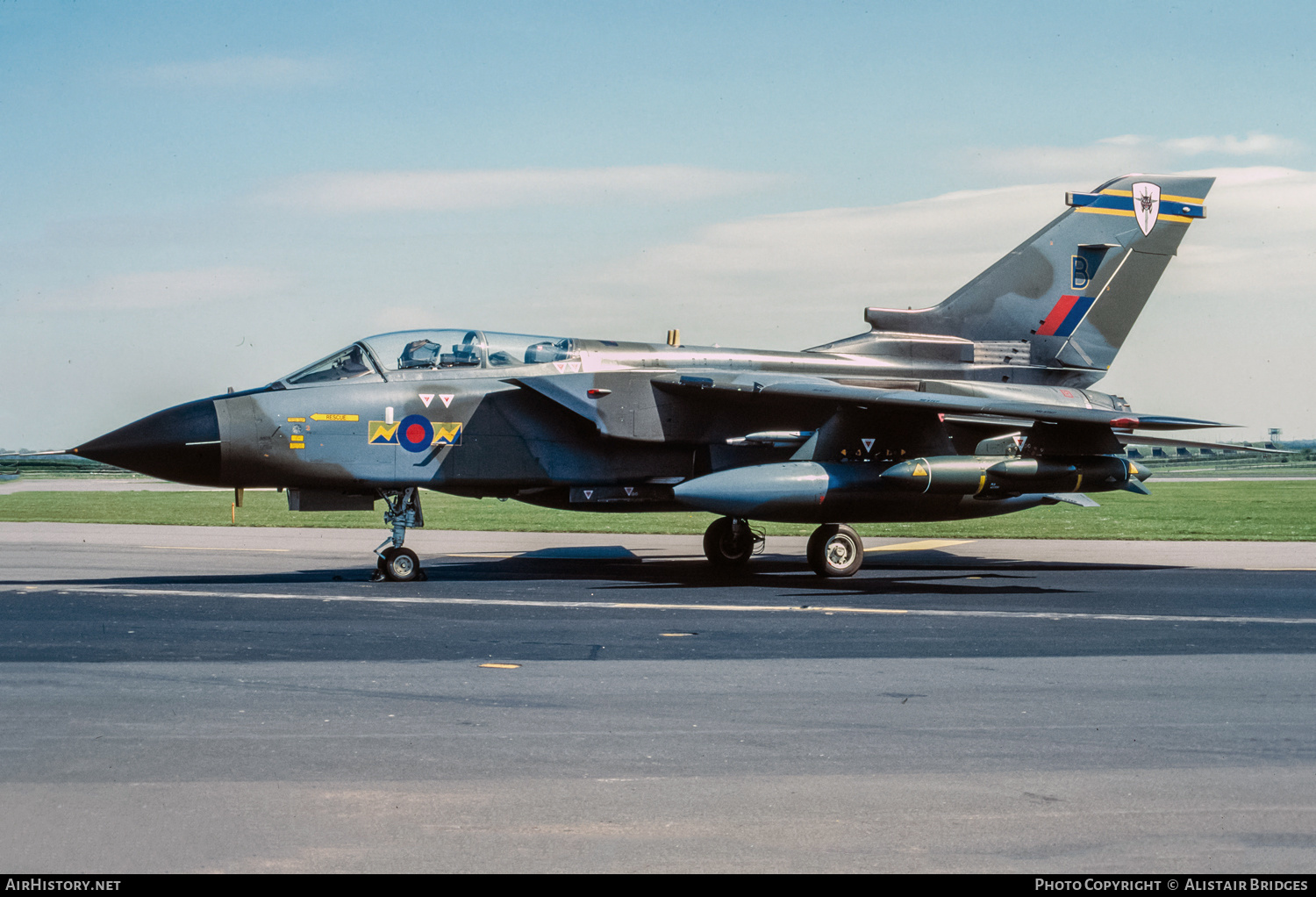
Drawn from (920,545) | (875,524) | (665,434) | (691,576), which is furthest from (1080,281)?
(875,524)

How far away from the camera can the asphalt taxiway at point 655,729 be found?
4.97 metres

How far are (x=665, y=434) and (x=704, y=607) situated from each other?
165 inches

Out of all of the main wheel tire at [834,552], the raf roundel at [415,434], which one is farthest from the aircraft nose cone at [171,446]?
the main wheel tire at [834,552]

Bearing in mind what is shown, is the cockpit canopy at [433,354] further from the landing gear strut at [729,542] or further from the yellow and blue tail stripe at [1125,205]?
the yellow and blue tail stripe at [1125,205]

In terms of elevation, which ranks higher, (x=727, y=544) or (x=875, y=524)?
(x=727, y=544)

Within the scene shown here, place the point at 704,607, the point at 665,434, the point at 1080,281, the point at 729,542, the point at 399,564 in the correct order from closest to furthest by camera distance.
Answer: the point at 704,607 < the point at 399,564 < the point at 665,434 < the point at 729,542 < the point at 1080,281

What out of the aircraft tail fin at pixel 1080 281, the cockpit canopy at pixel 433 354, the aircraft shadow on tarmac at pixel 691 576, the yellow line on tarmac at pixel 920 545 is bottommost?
the yellow line on tarmac at pixel 920 545

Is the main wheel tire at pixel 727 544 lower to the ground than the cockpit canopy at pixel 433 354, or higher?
lower

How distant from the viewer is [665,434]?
17.0 meters

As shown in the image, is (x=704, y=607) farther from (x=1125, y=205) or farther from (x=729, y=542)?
(x=1125, y=205)

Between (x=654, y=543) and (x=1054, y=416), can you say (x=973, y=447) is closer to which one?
(x=1054, y=416)

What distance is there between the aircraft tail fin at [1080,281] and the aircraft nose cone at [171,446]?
392 inches

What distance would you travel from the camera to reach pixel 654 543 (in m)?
23.4
